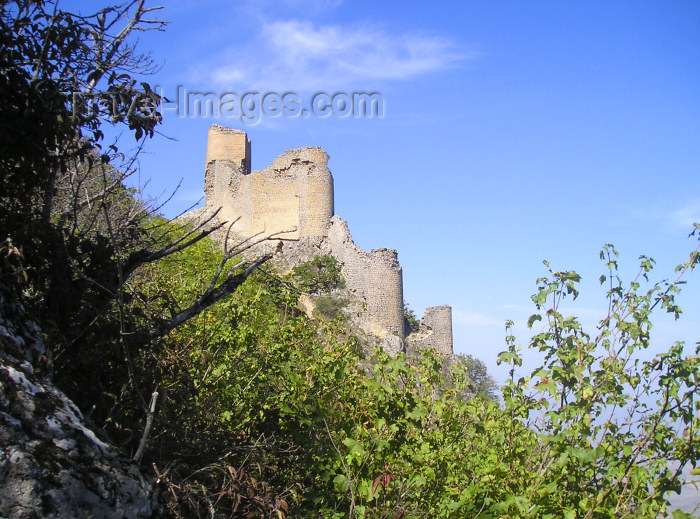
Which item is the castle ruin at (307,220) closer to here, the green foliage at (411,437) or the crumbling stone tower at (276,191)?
the crumbling stone tower at (276,191)

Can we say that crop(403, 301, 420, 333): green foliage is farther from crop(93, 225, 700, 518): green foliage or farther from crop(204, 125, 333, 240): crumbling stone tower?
crop(93, 225, 700, 518): green foliage

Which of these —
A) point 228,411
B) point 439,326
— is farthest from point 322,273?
point 228,411

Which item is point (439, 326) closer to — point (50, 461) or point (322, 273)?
point (322, 273)

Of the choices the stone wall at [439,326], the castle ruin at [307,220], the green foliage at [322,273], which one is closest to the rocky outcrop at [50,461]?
the castle ruin at [307,220]

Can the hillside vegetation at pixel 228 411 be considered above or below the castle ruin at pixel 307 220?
below

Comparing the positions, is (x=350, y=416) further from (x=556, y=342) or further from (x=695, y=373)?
(x=695, y=373)

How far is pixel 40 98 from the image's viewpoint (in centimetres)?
389

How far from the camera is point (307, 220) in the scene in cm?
3231

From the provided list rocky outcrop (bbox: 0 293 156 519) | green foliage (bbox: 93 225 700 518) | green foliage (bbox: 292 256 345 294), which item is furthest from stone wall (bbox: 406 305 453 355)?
rocky outcrop (bbox: 0 293 156 519)

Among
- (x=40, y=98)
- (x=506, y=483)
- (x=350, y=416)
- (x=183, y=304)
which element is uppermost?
(x=40, y=98)

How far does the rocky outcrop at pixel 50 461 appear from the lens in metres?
2.48

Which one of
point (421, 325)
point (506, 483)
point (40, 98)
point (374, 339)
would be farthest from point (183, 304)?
point (421, 325)

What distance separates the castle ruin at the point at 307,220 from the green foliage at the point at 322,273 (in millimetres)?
354

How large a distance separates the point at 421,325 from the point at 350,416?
25467 millimetres
